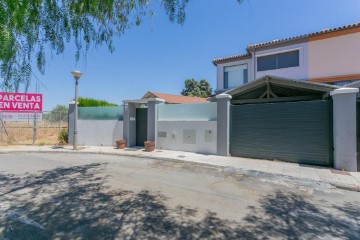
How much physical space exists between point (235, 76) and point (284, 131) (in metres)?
9.27

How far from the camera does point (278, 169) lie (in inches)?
303

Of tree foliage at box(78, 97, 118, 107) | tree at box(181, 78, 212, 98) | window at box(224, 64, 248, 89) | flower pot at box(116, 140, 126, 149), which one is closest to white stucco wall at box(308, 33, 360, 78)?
window at box(224, 64, 248, 89)

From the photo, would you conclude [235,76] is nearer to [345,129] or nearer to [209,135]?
[209,135]

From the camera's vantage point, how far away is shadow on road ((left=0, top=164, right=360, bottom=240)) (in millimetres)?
3365

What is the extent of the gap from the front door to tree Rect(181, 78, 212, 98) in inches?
1291

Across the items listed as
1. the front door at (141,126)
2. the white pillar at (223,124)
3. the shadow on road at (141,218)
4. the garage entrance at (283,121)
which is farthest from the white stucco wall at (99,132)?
the shadow on road at (141,218)

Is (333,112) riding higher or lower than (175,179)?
higher

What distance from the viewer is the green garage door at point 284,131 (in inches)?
317

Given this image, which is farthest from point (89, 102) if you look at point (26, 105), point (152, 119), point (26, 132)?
point (152, 119)

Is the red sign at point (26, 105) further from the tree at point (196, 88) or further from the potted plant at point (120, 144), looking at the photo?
the tree at point (196, 88)

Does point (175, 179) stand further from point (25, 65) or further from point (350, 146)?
point (350, 146)

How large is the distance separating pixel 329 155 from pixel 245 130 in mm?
3239

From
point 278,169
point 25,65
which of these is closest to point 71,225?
point 25,65

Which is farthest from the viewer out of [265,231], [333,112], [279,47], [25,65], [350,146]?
[279,47]
